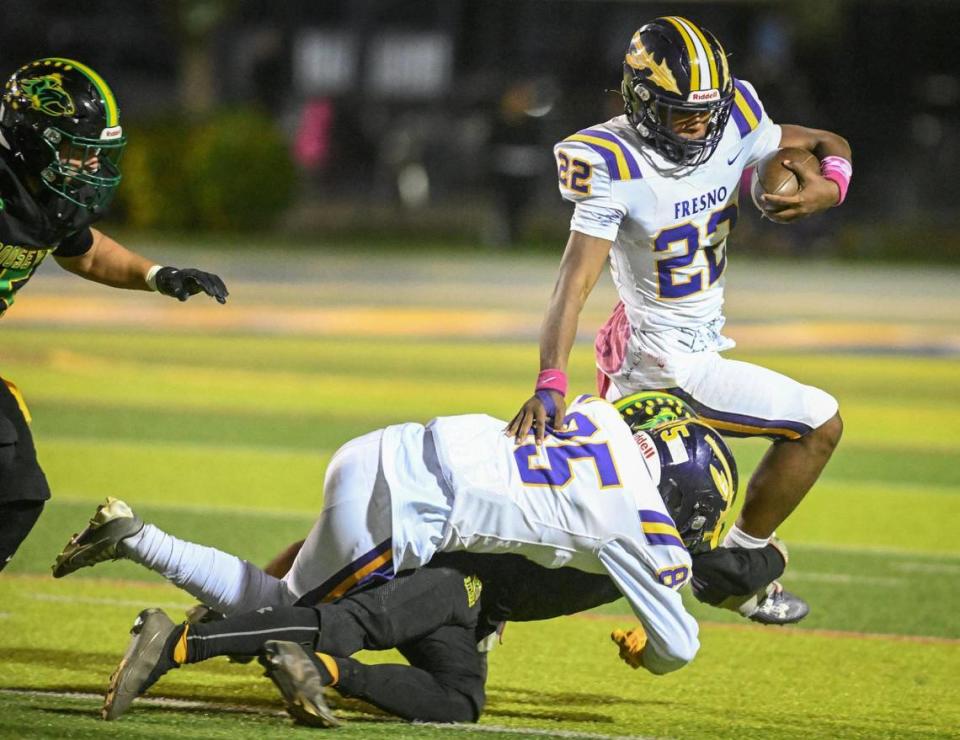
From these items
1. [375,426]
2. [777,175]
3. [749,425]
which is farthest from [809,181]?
[375,426]

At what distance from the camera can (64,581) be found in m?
6.27

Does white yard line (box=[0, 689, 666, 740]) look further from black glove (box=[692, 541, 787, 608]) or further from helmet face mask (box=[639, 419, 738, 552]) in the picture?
black glove (box=[692, 541, 787, 608])

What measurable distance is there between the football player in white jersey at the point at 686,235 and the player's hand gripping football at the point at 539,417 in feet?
1.48

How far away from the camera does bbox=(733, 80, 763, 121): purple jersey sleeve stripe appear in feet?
18.6

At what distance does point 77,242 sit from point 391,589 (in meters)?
1.56

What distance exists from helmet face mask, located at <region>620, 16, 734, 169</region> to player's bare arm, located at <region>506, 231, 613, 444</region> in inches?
15.1

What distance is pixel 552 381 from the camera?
15.6 ft

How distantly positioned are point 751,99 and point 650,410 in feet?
4.84

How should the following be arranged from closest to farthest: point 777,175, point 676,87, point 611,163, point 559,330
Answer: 1. point 559,330
2. point 676,87
3. point 611,163
4. point 777,175

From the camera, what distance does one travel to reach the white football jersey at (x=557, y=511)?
4.27 m

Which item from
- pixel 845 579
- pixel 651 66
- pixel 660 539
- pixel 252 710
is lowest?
pixel 845 579

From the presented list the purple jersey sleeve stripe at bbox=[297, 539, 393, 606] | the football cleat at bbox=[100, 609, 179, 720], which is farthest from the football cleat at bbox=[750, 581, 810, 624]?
the football cleat at bbox=[100, 609, 179, 720]

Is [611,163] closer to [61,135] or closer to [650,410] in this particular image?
[650,410]

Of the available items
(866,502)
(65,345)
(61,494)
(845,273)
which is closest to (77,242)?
(61,494)
